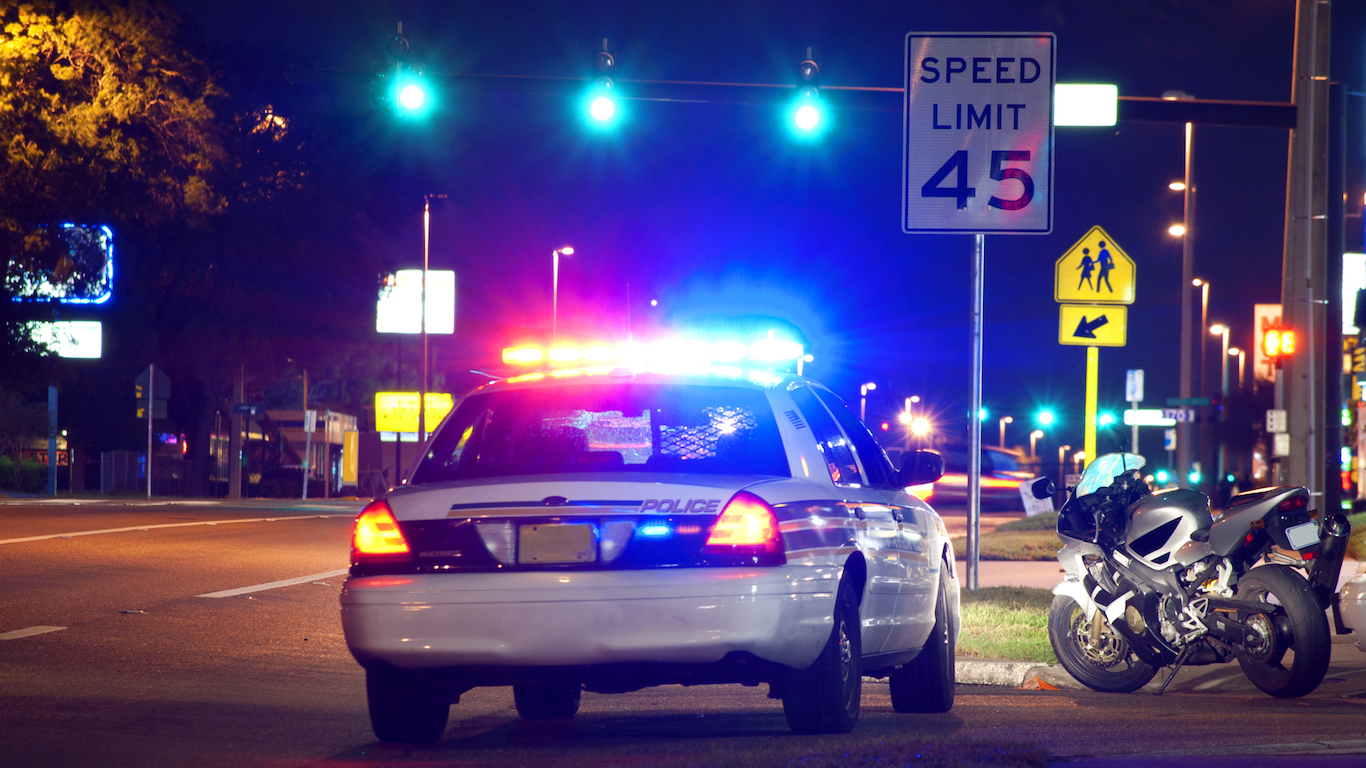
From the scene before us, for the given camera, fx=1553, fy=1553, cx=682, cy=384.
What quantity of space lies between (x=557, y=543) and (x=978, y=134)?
663cm

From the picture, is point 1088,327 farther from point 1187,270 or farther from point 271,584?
point 1187,270

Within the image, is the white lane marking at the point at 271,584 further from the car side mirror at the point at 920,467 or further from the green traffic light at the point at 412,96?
the car side mirror at the point at 920,467

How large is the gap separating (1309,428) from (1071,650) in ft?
23.9

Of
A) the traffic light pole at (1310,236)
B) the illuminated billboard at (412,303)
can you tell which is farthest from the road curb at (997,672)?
the illuminated billboard at (412,303)

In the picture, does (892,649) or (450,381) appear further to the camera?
(450,381)

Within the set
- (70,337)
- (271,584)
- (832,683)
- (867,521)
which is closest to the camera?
(832,683)

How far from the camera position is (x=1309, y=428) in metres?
15.4

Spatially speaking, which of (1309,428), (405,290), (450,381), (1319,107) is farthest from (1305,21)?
(450,381)

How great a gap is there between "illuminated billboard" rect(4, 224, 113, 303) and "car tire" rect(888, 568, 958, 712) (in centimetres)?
3050

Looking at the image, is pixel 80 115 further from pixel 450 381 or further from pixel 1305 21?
pixel 450 381

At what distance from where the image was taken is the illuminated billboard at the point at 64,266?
35031 mm

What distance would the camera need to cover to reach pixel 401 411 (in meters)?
53.5

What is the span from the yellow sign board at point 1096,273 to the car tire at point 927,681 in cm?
708

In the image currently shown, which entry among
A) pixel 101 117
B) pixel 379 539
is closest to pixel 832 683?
pixel 379 539
